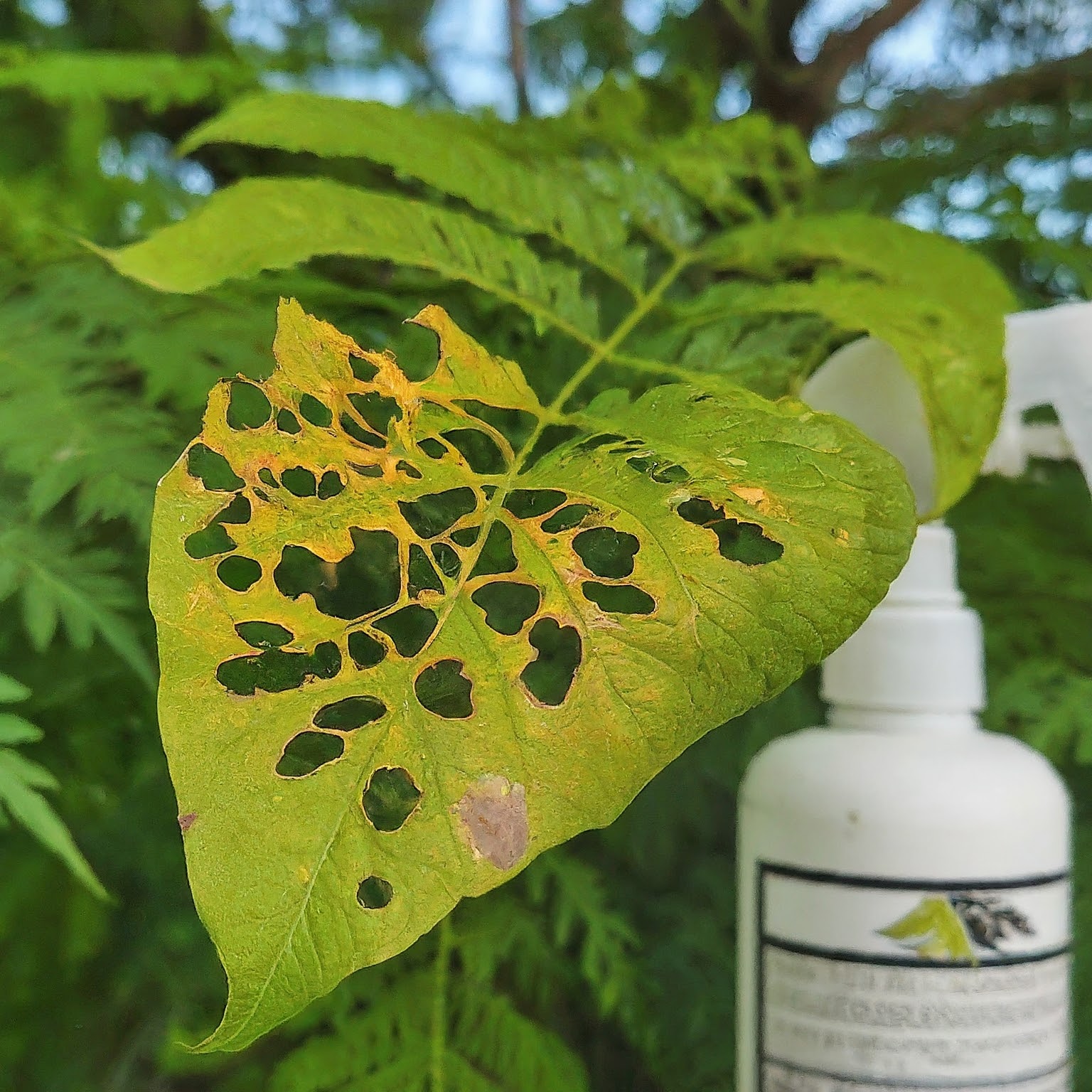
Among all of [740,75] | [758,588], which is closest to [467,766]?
[758,588]

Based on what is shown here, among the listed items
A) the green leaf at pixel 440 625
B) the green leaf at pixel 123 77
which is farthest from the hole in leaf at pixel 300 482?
the green leaf at pixel 123 77

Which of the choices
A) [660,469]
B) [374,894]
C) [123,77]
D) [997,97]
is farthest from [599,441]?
[997,97]

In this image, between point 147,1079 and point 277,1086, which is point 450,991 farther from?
point 147,1079

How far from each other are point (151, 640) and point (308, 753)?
0.66 ft

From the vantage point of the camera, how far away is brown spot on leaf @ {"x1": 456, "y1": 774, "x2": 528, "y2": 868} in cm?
19

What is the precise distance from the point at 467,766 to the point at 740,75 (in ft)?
2.35

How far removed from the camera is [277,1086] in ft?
1.24

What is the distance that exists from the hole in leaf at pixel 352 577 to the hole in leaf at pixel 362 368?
0.15 ft

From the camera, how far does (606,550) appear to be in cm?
23

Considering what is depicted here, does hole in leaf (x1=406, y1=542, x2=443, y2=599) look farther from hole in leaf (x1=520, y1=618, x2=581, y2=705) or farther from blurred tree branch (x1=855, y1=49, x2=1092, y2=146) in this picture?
blurred tree branch (x1=855, y1=49, x2=1092, y2=146)

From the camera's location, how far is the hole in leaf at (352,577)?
0.24 meters

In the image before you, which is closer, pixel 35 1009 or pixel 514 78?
pixel 35 1009

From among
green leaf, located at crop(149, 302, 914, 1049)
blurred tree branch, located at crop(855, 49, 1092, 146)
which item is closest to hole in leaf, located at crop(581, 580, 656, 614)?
green leaf, located at crop(149, 302, 914, 1049)

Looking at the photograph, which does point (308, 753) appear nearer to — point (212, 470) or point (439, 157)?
point (212, 470)
